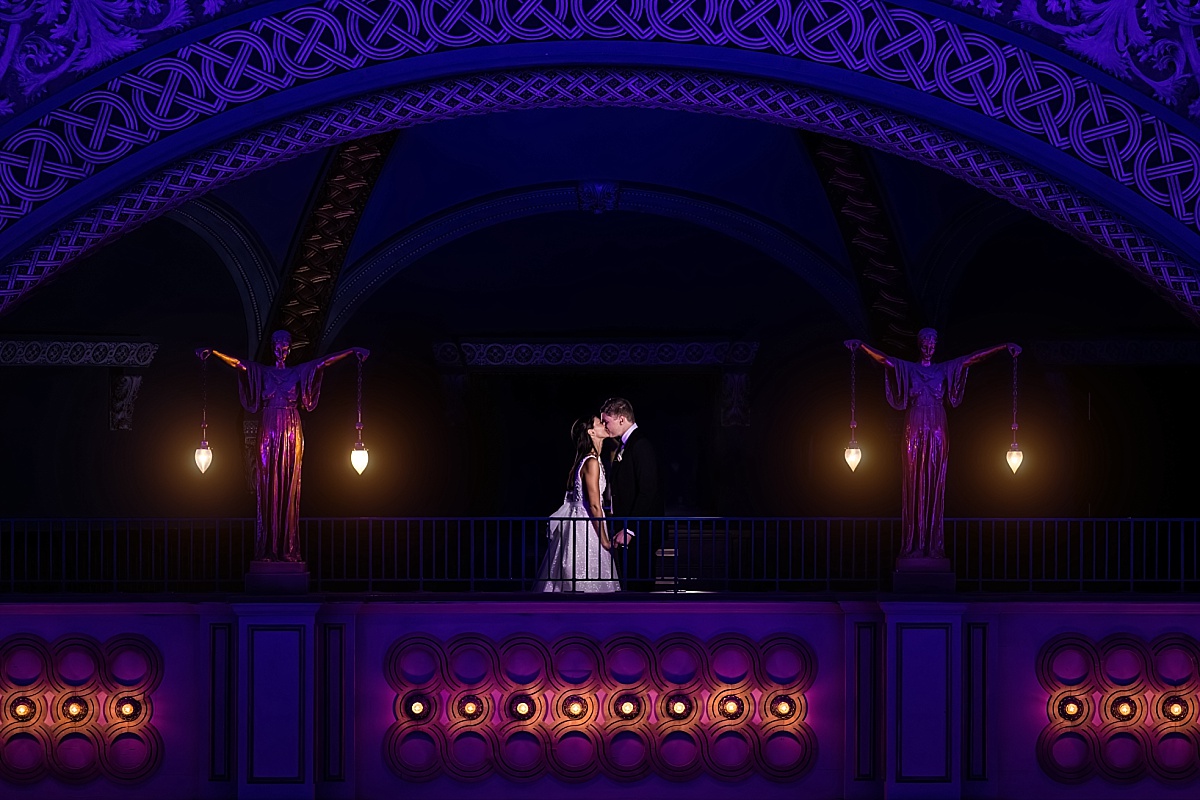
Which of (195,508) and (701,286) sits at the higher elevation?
(701,286)

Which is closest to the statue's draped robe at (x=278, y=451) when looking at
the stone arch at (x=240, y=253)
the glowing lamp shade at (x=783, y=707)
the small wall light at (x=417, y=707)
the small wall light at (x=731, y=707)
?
the small wall light at (x=417, y=707)

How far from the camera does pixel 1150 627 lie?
7008mm

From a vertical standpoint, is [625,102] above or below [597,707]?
above

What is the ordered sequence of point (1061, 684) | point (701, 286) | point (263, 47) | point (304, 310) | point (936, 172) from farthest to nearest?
1. point (701, 286)
2. point (304, 310)
3. point (936, 172)
4. point (1061, 684)
5. point (263, 47)

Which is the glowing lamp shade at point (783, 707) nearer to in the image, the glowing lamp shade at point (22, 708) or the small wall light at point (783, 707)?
the small wall light at point (783, 707)

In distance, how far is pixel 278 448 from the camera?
279 inches

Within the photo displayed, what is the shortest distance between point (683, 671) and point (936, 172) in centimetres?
516

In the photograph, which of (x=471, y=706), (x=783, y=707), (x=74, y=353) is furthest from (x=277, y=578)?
(x=74, y=353)

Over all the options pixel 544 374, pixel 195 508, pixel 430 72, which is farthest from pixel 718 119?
pixel 195 508

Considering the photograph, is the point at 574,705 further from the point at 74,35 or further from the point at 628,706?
the point at 74,35

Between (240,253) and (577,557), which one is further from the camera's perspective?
(240,253)

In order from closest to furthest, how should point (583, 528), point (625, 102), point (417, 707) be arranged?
point (625, 102)
point (417, 707)
point (583, 528)

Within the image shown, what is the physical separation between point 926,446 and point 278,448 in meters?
3.77

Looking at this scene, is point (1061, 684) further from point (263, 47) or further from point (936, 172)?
point (263, 47)
